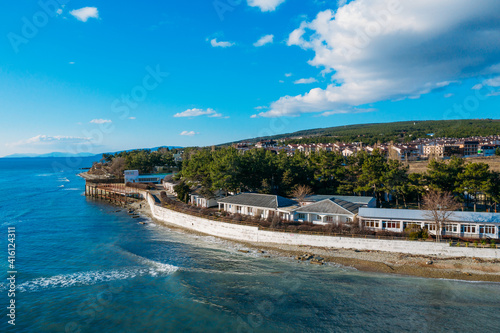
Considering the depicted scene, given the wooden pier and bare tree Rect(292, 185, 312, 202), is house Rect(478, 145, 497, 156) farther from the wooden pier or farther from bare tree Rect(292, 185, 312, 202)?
the wooden pier

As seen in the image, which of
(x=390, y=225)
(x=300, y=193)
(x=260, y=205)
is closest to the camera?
(x=390, y=225)

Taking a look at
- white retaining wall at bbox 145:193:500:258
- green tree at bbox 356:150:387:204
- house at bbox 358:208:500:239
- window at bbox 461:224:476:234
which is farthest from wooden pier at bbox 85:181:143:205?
window at bbox 461:224:476:234

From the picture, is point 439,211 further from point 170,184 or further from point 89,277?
point 170,184

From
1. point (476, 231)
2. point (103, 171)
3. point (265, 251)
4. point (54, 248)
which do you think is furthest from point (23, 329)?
point (103, 171)

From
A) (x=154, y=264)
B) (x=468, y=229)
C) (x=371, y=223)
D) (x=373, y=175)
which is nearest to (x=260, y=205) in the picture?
(x=371, y=223)

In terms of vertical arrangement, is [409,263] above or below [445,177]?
below

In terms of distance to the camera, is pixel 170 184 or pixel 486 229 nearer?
pixel 486 229
